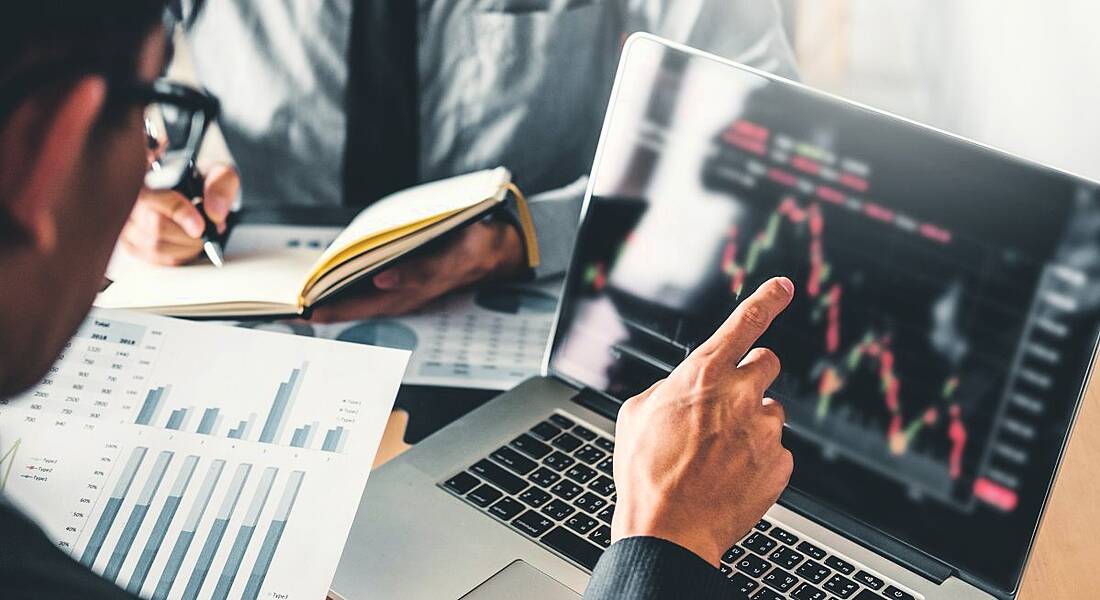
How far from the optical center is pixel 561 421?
2.61 ft

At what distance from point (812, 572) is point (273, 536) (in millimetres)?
356

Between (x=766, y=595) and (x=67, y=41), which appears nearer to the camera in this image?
(x=67, y=41)

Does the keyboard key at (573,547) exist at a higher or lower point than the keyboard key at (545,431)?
lower

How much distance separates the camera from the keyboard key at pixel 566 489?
0.73 metres

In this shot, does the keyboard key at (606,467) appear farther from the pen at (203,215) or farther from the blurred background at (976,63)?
the blurred background at (976,63)

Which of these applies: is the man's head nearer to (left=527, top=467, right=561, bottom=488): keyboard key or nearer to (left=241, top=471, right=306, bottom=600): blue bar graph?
(left=241, top=471, right=306, bottom=600): blue bar graph

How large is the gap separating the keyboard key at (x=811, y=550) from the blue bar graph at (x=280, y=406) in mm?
371

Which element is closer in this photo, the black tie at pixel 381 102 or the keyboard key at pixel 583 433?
the keyboard key at pixel 583 433

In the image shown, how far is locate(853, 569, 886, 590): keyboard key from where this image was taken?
67 cm

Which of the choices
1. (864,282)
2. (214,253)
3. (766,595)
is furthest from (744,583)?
(214,253)

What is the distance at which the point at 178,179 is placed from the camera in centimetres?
100

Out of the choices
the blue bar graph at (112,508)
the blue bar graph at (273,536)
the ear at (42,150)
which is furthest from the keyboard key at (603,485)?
the ear at (42,150)

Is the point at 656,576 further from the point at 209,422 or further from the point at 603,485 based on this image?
the point at 209,422

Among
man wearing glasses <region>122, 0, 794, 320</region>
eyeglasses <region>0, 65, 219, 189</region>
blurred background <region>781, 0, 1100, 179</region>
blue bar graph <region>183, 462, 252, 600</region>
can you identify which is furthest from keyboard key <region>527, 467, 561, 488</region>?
blurred background <region>781, 0, 1100, 179</region>
